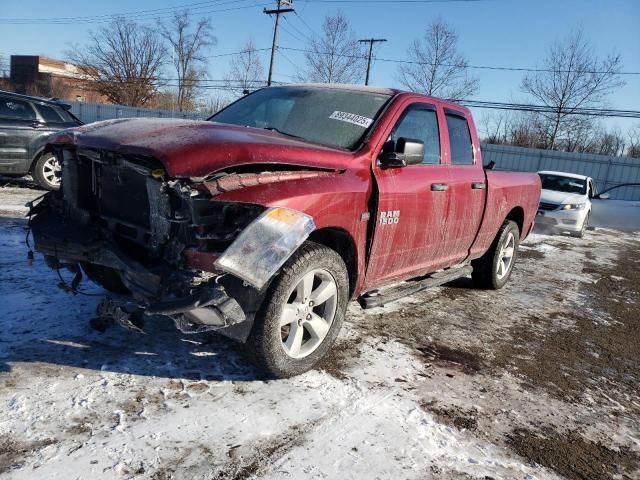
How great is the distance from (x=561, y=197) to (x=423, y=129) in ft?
29.7

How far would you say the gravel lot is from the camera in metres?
2.33

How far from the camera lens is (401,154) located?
354 centimetres

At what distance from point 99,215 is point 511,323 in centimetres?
378

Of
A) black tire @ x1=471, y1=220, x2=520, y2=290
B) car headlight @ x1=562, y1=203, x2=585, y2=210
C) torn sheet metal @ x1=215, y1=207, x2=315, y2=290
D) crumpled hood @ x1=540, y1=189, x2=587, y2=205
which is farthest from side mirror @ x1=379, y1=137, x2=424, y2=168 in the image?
car headlight @ x1=562, y1=203, x2=585, y2=210

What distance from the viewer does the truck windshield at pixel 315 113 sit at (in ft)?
12.1

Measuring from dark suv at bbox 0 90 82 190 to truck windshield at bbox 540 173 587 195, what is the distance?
442 inches

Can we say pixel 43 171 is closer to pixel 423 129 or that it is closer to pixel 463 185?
pixel 423 129

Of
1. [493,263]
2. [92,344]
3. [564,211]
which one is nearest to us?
[92,344]

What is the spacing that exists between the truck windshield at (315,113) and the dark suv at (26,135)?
5.58 meters

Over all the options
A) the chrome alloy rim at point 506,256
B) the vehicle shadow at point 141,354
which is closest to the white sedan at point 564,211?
the chrome alloy rim at point 506,256

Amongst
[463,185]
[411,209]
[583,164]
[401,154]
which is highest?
[583,164]

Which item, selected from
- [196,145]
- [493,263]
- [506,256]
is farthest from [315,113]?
[506,256]

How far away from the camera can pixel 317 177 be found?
3074mm

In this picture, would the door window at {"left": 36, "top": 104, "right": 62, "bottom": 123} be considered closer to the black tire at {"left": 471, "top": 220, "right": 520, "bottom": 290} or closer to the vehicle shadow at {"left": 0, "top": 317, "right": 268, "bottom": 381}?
the vehicle shadow at {"left": 0, "top": 317, "right": 268, "bottom": 381}
